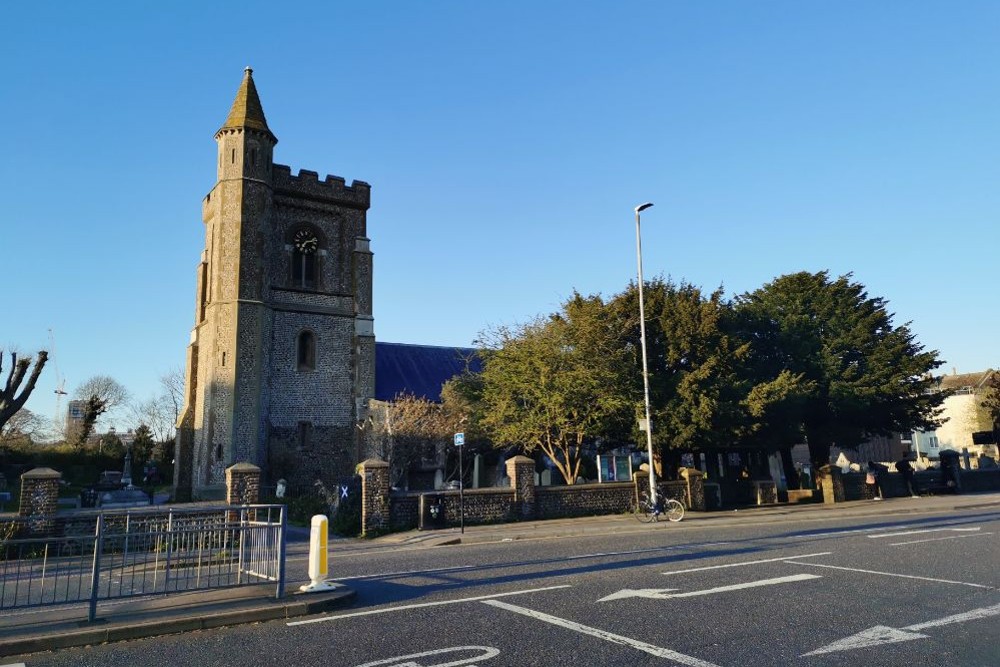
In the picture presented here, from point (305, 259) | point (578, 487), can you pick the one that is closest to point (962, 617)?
point (578, 487)

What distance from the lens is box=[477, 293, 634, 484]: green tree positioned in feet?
79.9

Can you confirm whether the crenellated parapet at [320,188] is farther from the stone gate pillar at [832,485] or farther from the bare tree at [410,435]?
the stone gate pillar at [832,485]

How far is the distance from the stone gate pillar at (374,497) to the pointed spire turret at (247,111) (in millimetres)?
21273

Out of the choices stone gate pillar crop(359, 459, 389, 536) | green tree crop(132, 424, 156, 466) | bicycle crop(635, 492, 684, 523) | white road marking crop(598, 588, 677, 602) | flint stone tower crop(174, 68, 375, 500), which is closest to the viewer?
white road marking crop(598, 588, 677, 602)

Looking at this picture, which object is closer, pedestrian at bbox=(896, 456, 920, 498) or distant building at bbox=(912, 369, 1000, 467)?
pedestrian at bbox=(896, 456, 920, 498)

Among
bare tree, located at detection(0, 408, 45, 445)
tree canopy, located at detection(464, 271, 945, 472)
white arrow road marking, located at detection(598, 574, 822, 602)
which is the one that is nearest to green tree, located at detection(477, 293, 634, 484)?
tree canopy, located at detection(464, 271, 945, 472)

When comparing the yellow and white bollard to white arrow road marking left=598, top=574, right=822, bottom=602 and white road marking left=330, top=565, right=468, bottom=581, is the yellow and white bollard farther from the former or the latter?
white arrow road marking left=598, top=574, right=822, bottom=602

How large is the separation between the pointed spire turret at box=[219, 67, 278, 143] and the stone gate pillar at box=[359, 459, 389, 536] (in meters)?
21.3

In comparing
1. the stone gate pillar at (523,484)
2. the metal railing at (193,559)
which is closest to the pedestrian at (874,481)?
the stone gate pillar at (523,484)

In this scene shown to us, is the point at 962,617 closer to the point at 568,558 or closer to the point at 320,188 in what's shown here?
the point at 568,558

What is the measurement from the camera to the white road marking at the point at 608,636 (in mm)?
5758

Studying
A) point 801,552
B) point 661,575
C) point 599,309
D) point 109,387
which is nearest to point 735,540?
point 801,552

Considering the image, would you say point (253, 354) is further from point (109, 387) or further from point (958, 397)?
point (958, 397)

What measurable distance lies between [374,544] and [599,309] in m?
12.7
